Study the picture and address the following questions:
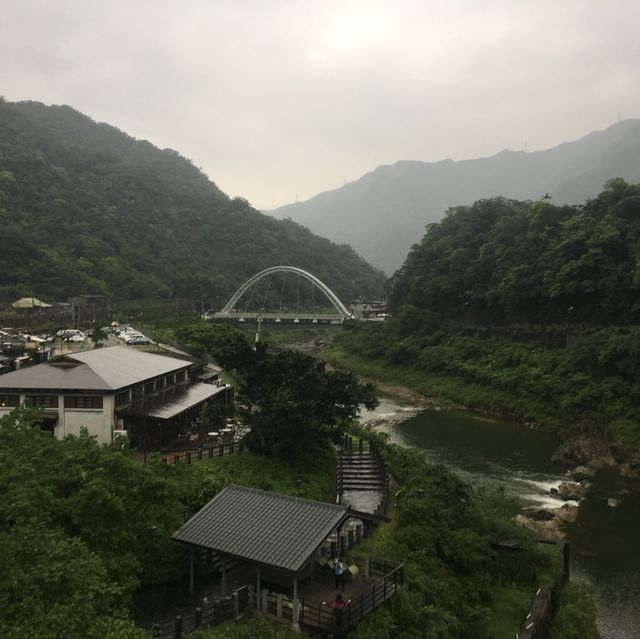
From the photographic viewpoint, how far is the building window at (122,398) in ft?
62.4

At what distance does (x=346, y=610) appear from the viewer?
10367mm

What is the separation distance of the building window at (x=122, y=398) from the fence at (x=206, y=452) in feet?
8.04

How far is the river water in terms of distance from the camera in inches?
650

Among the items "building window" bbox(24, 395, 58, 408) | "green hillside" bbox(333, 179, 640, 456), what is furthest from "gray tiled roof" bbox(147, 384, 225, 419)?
"green hillside" bbox(333, 179, 640, 456)

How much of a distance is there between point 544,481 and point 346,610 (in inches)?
712

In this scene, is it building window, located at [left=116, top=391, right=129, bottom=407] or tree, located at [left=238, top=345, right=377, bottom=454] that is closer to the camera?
tree, located at [left=238, top=345, right=377, bottom=454]

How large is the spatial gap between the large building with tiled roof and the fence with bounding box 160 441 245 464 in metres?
1.27

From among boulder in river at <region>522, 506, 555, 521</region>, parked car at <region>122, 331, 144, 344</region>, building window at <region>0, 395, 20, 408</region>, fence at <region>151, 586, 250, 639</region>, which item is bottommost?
boulder in river at <region>522, 506, 555, 521</region>

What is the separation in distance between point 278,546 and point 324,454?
30.0 ft

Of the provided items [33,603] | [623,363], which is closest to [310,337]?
[623,363]

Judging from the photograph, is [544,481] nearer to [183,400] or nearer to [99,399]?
[183,400]

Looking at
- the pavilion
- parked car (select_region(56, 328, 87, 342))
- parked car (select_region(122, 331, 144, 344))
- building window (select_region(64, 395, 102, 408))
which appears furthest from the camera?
parked car (select_region(122, 331, 144, 344))

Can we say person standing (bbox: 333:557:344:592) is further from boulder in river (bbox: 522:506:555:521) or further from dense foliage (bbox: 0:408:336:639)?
boulder in river (bbox: 522:506:555:521)

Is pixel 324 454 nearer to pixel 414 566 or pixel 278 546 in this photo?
pixel 414 566
